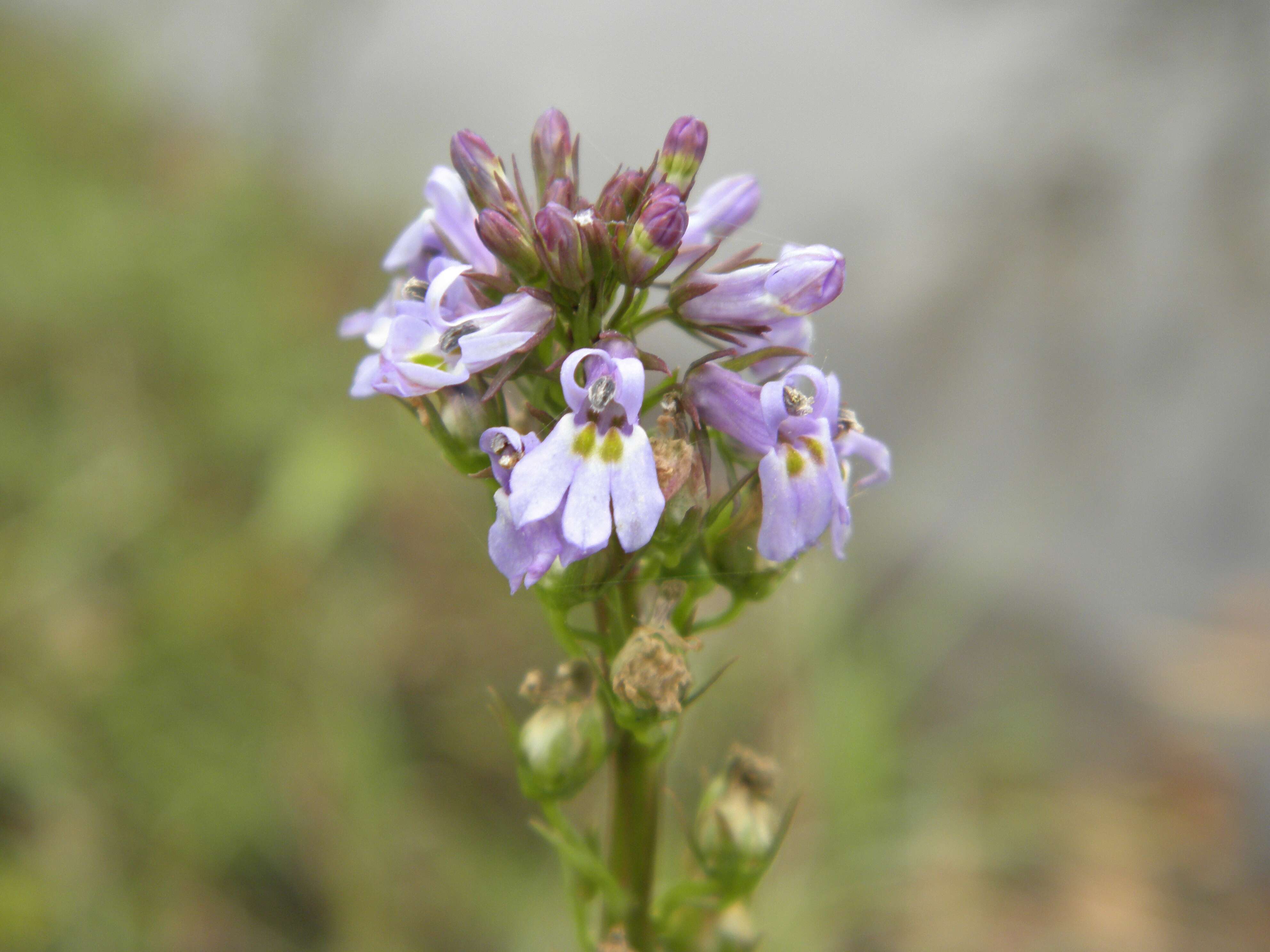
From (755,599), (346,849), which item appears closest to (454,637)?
(346,849)

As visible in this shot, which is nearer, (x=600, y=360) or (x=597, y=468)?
(x=597, y=468)

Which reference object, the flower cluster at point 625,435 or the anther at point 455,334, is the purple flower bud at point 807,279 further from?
the anther at point 455,334

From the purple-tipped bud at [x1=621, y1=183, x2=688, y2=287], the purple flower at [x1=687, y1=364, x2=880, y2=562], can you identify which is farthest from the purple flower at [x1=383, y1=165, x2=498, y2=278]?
the purple flower at [x1=687, y1=364, x2=880, y2=562]

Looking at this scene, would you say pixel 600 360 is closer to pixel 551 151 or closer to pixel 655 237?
pixel 655 237

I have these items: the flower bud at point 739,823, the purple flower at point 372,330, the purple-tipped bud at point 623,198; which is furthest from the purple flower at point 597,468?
the flower bud at point 739,823

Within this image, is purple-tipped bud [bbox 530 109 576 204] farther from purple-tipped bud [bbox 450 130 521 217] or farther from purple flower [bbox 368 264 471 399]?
purple flower [bbox 368 264 471 399]

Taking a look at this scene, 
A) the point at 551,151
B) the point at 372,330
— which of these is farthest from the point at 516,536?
the point at 551,151
